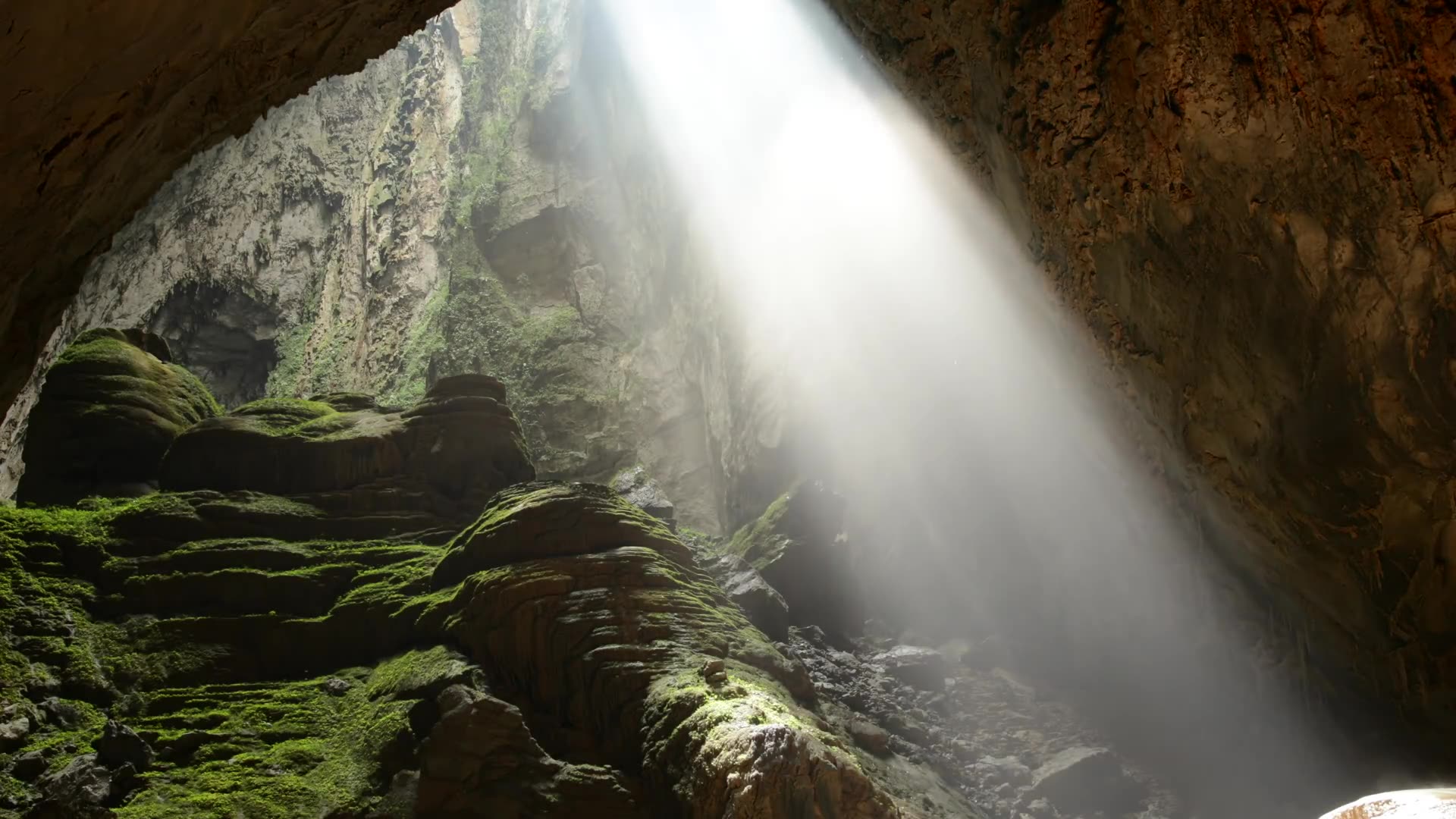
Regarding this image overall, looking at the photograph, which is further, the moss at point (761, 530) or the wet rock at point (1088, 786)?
the moss at point (761, 530)

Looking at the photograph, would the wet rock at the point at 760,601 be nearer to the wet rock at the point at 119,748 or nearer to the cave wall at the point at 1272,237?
the cave wall at the point at 1272,237

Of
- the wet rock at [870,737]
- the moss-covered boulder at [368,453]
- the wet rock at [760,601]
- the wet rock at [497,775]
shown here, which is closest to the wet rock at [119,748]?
the wet rock at [497,775]

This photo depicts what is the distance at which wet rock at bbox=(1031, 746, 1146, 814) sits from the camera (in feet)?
57.3

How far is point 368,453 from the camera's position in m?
20.0

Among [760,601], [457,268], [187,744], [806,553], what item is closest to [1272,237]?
[760,601]

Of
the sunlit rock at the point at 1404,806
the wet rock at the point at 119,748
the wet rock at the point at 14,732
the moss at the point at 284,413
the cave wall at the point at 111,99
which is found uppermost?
the moss at the point at 284,413

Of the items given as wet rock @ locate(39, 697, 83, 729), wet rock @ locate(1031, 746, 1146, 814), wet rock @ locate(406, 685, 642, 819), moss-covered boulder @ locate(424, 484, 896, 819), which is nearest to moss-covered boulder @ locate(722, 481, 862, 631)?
moss-covered boulder @ locate(424, 484, 896, 819)

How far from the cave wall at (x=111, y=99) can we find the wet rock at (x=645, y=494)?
1473 cm

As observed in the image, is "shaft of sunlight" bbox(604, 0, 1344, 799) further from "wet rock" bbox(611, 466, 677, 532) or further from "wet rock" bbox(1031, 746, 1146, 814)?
"wet rock" bbox(611, 466, 677, 532)

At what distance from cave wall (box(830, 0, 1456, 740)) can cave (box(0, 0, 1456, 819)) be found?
5 centimetres

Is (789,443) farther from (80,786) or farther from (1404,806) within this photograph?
(1404,806)

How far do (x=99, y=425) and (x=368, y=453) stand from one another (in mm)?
5365

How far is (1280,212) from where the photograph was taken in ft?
30.1

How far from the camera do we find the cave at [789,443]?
890 centimetres
